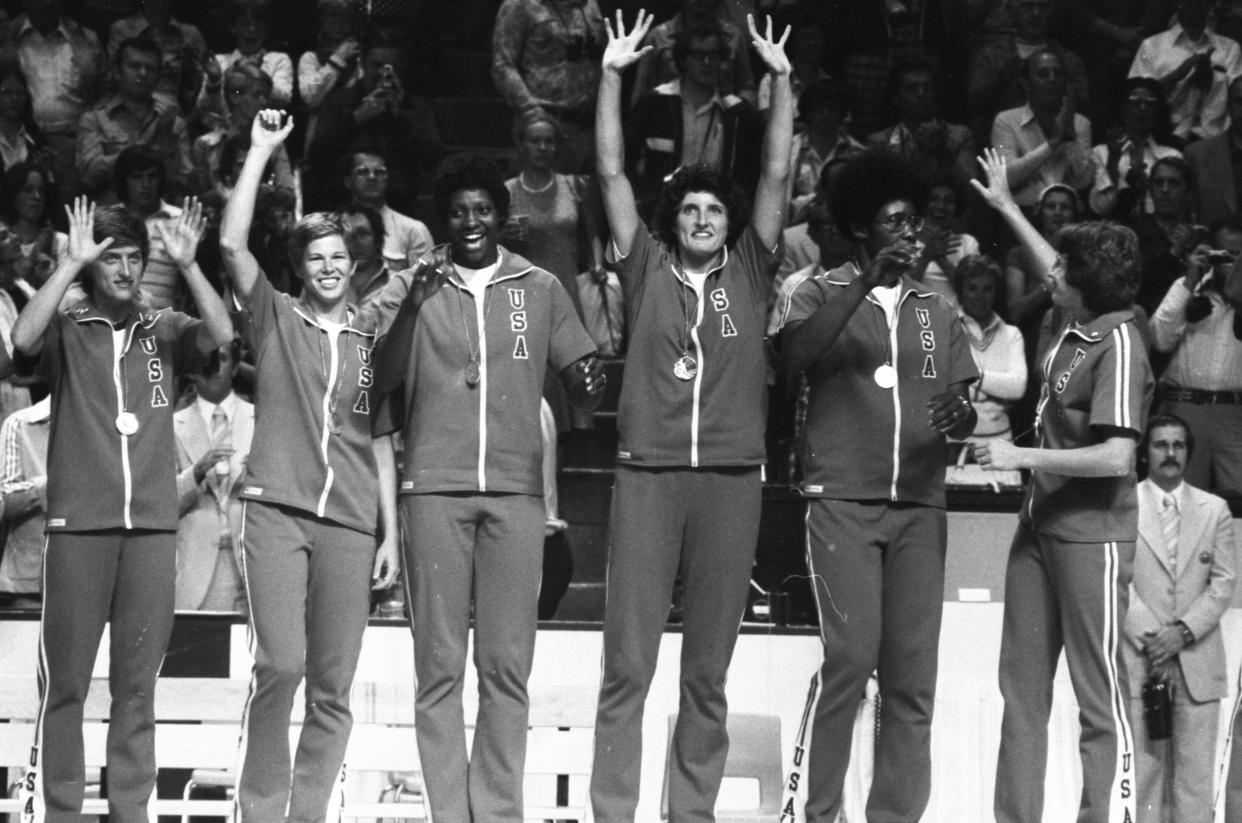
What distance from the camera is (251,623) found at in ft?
20.0

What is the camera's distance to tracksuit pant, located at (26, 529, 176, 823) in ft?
20.1

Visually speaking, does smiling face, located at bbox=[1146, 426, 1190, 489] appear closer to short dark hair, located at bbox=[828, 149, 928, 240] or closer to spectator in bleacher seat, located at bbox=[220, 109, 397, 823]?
short dark hair, located at bbox=[828, 149, 928, 240]

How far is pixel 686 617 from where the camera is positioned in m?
6.05

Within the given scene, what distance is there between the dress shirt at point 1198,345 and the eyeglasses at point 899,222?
136 inches

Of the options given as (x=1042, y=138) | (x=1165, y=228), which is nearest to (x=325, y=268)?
(x=1165, y=228)

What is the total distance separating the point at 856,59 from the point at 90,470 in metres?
6.01

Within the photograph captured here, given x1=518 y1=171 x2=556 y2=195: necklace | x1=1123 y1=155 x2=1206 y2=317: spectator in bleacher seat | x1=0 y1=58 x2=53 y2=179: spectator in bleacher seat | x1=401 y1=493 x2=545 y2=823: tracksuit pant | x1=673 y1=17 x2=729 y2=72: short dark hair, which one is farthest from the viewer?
x1=0 y1=58 x2=53 y2=179: spectator in bleacher seat

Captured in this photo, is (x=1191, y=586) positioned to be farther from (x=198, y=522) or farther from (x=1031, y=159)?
(x=198, y=522)

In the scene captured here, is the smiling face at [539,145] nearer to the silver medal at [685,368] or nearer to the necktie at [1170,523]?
the necktie at [1170,523]

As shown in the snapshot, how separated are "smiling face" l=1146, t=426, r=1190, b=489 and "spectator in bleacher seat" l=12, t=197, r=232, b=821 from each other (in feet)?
13.4

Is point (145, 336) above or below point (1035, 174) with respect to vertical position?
below

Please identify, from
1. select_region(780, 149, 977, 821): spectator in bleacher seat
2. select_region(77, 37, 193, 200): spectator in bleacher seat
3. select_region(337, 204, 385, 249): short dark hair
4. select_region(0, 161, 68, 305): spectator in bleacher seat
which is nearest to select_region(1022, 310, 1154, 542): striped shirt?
select_region(780, 149, 977, 821): spectator in bleacher seat

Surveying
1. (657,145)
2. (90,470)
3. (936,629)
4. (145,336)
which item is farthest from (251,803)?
(657,145)

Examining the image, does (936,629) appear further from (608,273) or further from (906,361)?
(608,273)
